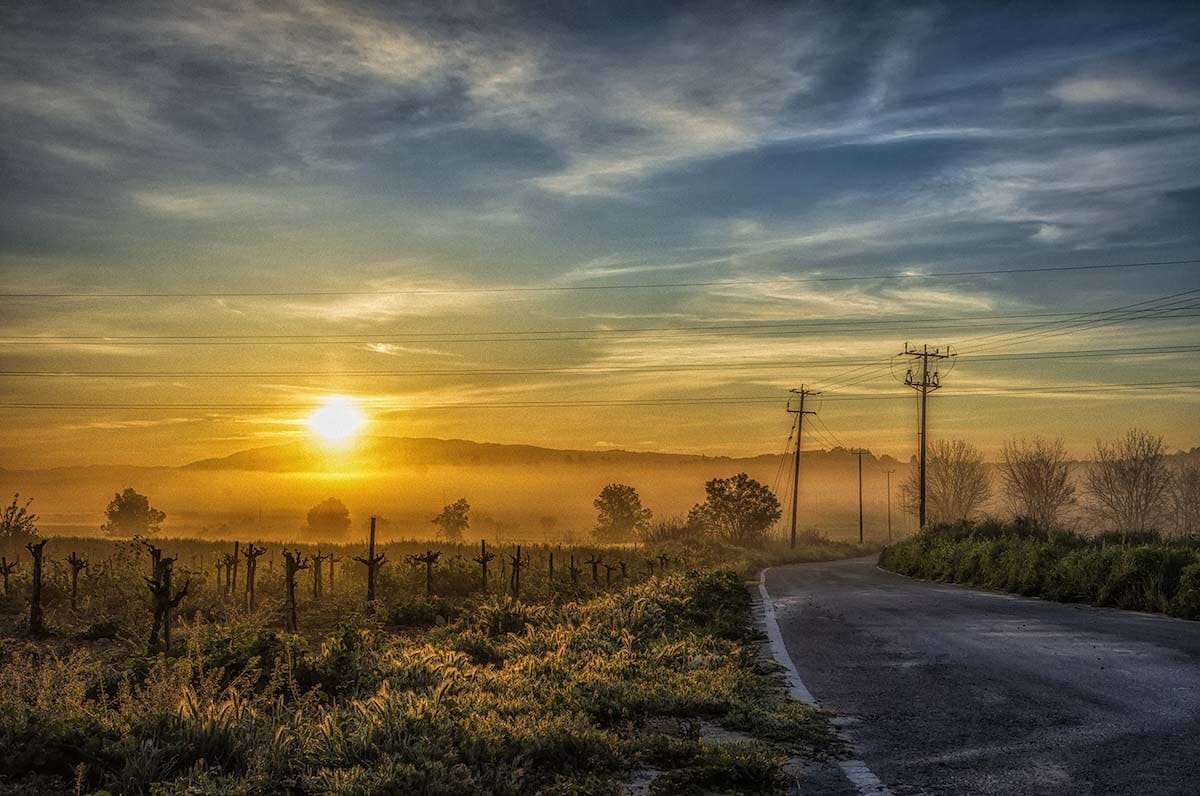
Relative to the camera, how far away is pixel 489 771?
6.95 metres

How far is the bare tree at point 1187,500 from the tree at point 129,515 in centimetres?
12439

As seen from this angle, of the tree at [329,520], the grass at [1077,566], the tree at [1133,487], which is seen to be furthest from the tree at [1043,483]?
the tree at [329,520]

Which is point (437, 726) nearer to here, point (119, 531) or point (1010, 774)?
point (1010, 774)

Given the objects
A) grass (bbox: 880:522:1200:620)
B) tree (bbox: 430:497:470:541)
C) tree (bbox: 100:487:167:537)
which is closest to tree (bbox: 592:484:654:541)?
tree (bbox: 430:497:470:541)

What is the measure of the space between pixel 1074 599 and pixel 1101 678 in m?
13.8

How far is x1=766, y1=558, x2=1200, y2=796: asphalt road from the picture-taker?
24.1 ft

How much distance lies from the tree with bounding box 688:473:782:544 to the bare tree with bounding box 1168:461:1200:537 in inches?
1623

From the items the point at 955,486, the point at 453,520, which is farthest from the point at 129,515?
the point at 955,486

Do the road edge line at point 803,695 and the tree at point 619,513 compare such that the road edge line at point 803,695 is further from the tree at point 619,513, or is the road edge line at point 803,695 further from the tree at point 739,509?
the tree at point 619,513

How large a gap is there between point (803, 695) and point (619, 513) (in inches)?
5739

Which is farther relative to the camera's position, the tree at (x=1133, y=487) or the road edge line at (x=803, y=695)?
the tree at (x=1133, y=487)

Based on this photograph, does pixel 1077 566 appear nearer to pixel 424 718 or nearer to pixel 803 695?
pixel 803 695

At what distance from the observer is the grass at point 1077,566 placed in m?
21.0

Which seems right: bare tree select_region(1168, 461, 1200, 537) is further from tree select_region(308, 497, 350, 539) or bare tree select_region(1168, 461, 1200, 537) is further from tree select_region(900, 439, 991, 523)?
tree select_region(308, 497, 350, 539)
